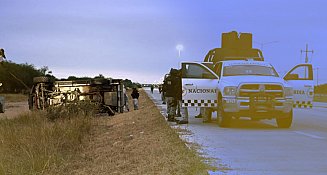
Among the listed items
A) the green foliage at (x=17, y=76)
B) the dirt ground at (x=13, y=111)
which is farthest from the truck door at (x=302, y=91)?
the green foliage at (x=17, y=76)

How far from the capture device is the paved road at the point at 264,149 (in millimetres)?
8016

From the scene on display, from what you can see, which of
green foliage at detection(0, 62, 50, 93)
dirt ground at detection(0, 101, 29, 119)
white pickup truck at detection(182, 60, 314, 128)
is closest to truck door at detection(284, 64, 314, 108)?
white pickup truck at detection(182, 60, 314, 128)

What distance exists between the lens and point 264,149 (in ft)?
33.7

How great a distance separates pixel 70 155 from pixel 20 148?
174 centimetres

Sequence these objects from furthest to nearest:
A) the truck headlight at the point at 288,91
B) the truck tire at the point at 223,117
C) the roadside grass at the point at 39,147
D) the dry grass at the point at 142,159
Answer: the truck tire at the point at 223,117 → the truck headlight at the point at 288,91 → the roadside grass at the point at 39,147 → the dry grass at the point at 142,159

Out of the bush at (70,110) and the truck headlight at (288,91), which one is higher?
the truck headlight at (288,91)

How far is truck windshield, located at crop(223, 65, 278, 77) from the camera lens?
51.4ft

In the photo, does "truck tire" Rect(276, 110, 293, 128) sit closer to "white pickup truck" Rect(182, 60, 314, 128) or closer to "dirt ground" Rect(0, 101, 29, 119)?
"white pickup truck" Rect(182, 60, 314, 128)

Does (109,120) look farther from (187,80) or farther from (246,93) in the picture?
(246,93)

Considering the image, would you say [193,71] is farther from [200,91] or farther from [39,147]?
[39,147]

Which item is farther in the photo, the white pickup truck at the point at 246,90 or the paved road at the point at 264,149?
the white pickup truck at the point at 246,90

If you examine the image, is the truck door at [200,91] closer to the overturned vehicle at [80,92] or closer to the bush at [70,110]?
the bush at [70,110]

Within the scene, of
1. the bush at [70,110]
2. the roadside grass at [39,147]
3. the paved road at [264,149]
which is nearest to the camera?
the paved road at [264,149]

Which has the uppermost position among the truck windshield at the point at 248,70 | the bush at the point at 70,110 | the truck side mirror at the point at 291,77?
the truck windshield at the point at 248,70
